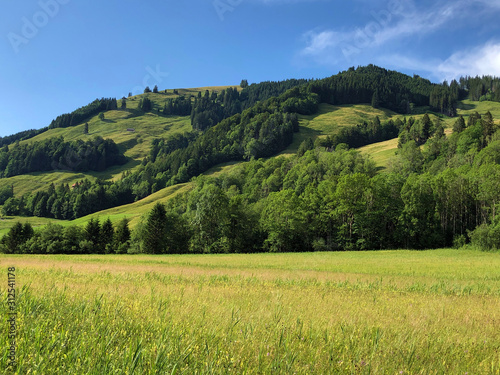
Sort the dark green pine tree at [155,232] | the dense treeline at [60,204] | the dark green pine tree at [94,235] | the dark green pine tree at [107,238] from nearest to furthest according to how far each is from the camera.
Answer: the dark green pine tree at [155,232] < the dark green pine tree at [94,235] < the dark green pine tree at [107,238] < the dense treeline at [60,204]

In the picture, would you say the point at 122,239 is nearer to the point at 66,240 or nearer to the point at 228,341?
the point at 66,240

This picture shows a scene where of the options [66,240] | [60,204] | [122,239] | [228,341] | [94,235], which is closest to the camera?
[228,341]

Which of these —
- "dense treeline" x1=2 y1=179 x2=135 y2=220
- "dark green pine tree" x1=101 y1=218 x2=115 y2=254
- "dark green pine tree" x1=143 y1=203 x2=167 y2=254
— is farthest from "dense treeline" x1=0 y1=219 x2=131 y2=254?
"dense treeline" x1=2 y1=179 x2=135 y2=220

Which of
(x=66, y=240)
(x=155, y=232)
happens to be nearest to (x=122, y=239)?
(x=155, y=232)

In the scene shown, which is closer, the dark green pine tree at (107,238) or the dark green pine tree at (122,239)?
the dark green pine tree at (122,239)

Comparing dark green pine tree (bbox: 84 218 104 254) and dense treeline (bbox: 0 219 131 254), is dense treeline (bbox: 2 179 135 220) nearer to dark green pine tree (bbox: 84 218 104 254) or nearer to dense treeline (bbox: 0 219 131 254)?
dense treeline (bbox: 0 219 131 254)

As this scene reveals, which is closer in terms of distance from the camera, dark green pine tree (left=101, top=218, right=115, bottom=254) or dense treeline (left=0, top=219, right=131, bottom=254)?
dense treeline (left=0, top=219, right=131, bottom=254)

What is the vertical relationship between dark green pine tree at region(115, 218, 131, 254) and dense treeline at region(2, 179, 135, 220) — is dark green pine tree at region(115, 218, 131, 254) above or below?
below

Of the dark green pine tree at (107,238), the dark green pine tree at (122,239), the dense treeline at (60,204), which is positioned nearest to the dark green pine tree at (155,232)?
the dark green pine tree at (122,239)

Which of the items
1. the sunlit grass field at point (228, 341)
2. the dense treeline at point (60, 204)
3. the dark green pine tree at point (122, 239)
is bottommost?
the dark green pine tree at point (122, 239)

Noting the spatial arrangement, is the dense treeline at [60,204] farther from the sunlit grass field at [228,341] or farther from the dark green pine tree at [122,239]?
the sunlit grass field at [228,341]

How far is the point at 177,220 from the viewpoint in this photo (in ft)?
236

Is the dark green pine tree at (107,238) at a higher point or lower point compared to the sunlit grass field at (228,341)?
lower

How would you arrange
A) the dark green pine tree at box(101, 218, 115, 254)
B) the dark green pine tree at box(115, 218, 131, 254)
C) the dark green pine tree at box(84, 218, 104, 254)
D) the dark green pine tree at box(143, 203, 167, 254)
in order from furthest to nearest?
the dark green pine tree at box(101, 218, 115, 254) → the dark green pine tree at box(84, 218, 104, 254) → the dark green pine tree at box(115, 218, 131, 254) → the dark green pine tree at box(143, 203, 167, 254)
